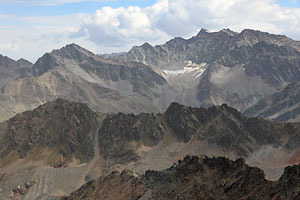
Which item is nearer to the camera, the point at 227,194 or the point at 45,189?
the point at 227,194

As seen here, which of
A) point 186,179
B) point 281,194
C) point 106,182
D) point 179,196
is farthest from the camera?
point 106,182

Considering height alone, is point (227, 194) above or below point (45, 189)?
above

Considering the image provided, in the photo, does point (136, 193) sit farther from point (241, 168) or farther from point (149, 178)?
point (241, 168)

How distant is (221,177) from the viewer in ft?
279

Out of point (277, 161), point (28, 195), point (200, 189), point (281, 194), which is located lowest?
point (28, 195)

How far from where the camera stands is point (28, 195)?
639 ft

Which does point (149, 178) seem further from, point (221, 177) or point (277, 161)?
point (277, 161)

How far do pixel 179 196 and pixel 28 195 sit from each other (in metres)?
131

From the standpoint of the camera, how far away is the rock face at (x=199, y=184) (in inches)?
2670

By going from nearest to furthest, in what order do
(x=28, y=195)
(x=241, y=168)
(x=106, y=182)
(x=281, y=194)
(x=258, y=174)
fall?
1. (x=281, y=194)
2. (x=258, y=174)
3. (x=241, y=168)
4. (x=106, y=182)
5. (x=28, y=195)

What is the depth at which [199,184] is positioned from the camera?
88.2 metres

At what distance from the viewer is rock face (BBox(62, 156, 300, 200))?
67.8 metres

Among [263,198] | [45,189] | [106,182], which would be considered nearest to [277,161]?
[106,182]

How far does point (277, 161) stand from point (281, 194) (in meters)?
144
